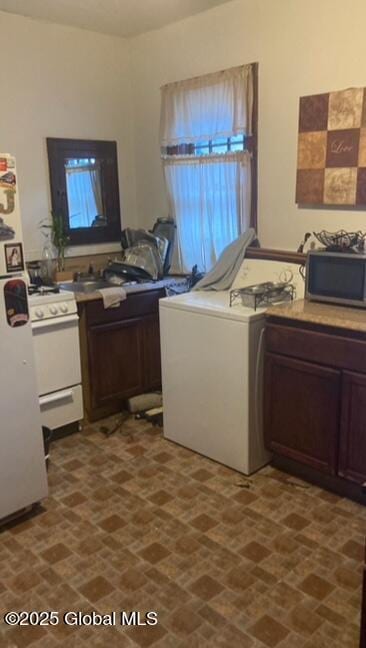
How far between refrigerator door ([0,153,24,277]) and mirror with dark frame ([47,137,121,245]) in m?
1.60

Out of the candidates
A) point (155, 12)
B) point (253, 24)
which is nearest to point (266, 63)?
point (253, 24)

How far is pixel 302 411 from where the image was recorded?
8.64 feet

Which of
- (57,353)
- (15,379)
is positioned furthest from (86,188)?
(15,379)

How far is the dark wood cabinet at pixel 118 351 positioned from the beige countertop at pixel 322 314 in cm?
118

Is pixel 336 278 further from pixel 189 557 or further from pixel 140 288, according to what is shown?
pixel 189 557

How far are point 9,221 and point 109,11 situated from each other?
1992 millimetres

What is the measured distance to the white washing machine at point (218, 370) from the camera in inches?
108

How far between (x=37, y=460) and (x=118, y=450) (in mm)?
774

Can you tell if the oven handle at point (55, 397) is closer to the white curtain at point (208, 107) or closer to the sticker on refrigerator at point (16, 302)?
the sticker on refrigerator at point (16, 302)

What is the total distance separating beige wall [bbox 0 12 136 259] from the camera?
3.45 meters

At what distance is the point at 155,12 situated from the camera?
11.2ft

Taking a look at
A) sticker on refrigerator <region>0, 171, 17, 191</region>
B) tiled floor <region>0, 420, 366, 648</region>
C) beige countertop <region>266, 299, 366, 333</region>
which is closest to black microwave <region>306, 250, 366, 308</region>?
beige countertop <region>266, 299, 366, 333</region>

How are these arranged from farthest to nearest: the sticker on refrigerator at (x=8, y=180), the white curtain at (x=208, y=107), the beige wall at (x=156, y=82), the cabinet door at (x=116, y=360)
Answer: the cabinet door at (x=116, y=360) < the white curtain at (x=208, y=107) < the beige wall at (x=156, y=82) < the sticker on refrigerator at (x=8, y=180)

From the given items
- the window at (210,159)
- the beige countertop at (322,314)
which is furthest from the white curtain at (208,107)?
the beige countertop at (322,314)
